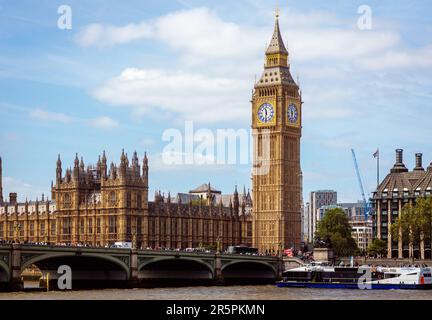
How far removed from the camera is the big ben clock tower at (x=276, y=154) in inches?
6973

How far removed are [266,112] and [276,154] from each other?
7259 mm

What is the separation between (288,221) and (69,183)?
39.0 metres

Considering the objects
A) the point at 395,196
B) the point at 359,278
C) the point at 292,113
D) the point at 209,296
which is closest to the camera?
the point at 209,296

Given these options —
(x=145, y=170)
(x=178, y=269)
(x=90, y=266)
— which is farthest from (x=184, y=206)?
(x=90, y=266)

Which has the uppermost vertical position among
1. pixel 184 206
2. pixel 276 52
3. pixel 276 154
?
pixel 276 52

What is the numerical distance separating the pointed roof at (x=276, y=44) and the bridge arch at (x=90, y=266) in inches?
3185

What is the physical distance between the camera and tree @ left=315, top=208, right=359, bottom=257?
153125 millimetres

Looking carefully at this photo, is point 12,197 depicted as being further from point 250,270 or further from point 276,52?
point 250,270

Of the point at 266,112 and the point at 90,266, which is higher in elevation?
the point at 266,112

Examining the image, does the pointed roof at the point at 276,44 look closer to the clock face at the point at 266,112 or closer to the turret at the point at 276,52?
the turret at the point at 276,52

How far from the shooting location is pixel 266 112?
178 meters

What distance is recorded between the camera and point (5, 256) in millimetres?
89250
